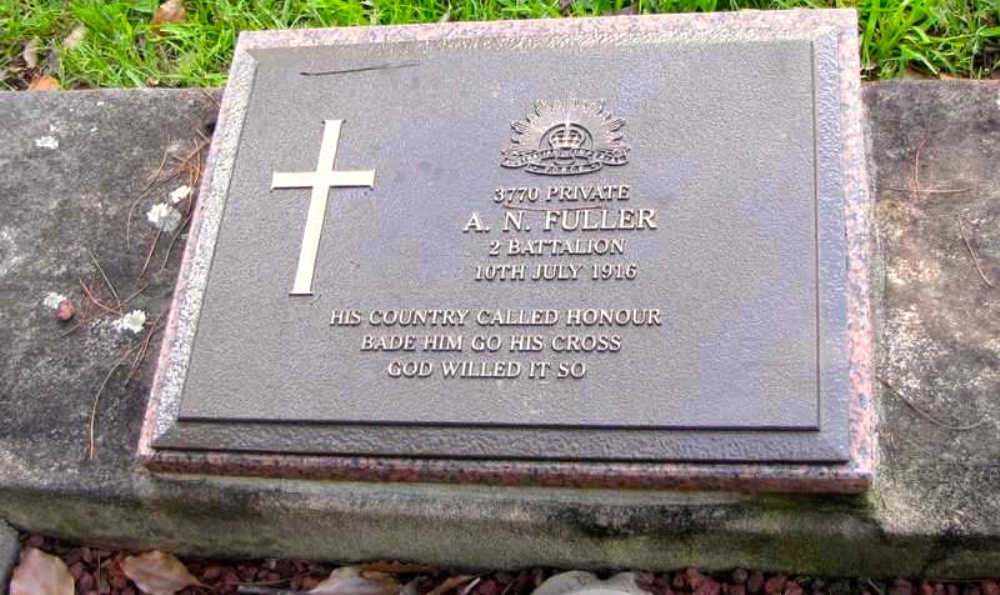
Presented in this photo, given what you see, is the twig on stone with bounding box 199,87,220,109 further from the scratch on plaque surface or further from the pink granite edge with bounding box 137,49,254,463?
the scratch on plaque surface

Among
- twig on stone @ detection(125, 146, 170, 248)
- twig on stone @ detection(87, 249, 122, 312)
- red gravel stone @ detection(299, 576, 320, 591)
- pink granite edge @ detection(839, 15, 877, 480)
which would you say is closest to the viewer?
pink granite edge @ detection(839, 15, 877, 480)

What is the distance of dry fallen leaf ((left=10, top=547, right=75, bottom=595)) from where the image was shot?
8.20ft

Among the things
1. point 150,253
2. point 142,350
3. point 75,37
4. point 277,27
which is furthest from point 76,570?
point 75,37

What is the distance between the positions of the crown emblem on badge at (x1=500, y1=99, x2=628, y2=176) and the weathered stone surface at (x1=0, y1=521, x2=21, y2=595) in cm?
146

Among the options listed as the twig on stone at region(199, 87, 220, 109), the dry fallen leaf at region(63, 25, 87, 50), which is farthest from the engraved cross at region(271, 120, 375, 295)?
the dry fallen leaf at region(63, 25, 87, 50)

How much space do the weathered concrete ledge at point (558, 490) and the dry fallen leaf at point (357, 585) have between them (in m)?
0.05

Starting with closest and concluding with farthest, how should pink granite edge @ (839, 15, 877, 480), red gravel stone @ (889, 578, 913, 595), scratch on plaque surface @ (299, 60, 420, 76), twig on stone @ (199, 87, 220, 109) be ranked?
pink granite edge @ (839, 15, 877, 480)
red gravel stone @ (889, 578, 913, 595)
scratch on plaque surface @ (299, 60, 420, 76)
twig on stone @ (199, 87, 220, 109)

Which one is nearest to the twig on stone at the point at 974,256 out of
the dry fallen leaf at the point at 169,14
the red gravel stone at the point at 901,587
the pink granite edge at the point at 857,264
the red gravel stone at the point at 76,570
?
the pink granite edge at the point at 857,264

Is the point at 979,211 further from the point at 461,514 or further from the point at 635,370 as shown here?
the point at 461,514

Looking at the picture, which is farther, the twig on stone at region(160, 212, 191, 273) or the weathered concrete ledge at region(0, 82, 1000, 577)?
the twig on stone at region(160, 212, 191, 273)

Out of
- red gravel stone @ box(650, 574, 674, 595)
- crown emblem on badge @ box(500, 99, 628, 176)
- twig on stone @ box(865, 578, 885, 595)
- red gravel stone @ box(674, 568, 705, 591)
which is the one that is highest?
crown emblem on badge @ box(500, 99, 628, 176)

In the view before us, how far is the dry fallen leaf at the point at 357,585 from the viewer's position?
239 centimetres

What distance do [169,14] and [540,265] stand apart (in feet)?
Answer: 6.28

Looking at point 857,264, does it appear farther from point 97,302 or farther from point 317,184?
point 97,302
